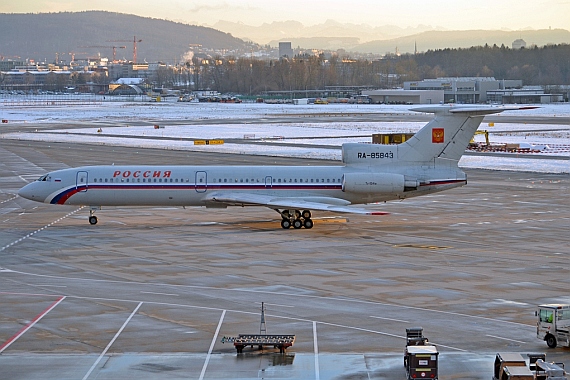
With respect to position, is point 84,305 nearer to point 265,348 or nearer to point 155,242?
point 265,348

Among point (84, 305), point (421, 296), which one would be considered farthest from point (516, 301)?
point (84, 305)

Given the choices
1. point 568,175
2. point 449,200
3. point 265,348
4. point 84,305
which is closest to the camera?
point 265,348

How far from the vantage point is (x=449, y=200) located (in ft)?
179

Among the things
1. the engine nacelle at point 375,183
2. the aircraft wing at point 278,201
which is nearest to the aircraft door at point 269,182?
the aircraft wing at point 278,201

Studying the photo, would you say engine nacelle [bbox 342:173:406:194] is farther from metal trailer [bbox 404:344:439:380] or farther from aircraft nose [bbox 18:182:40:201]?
metal trailer [bbox 404:344:439:380]

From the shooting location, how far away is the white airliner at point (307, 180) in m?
43.6

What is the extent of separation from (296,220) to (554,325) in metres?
22.3

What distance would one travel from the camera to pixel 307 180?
4409 centimetres

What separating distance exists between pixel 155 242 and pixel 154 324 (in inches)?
594

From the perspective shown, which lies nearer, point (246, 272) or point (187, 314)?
point (187, 314)

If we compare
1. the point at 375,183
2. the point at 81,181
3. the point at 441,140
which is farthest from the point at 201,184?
the point at 441,140

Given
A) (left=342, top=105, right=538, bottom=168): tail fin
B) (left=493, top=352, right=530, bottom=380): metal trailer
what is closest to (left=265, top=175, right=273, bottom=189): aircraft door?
(left=342, top=105, right=538, bottom=168): tail fin

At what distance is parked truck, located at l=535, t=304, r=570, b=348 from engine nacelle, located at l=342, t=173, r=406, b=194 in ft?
67.4

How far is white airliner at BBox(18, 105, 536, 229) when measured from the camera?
4356cm
